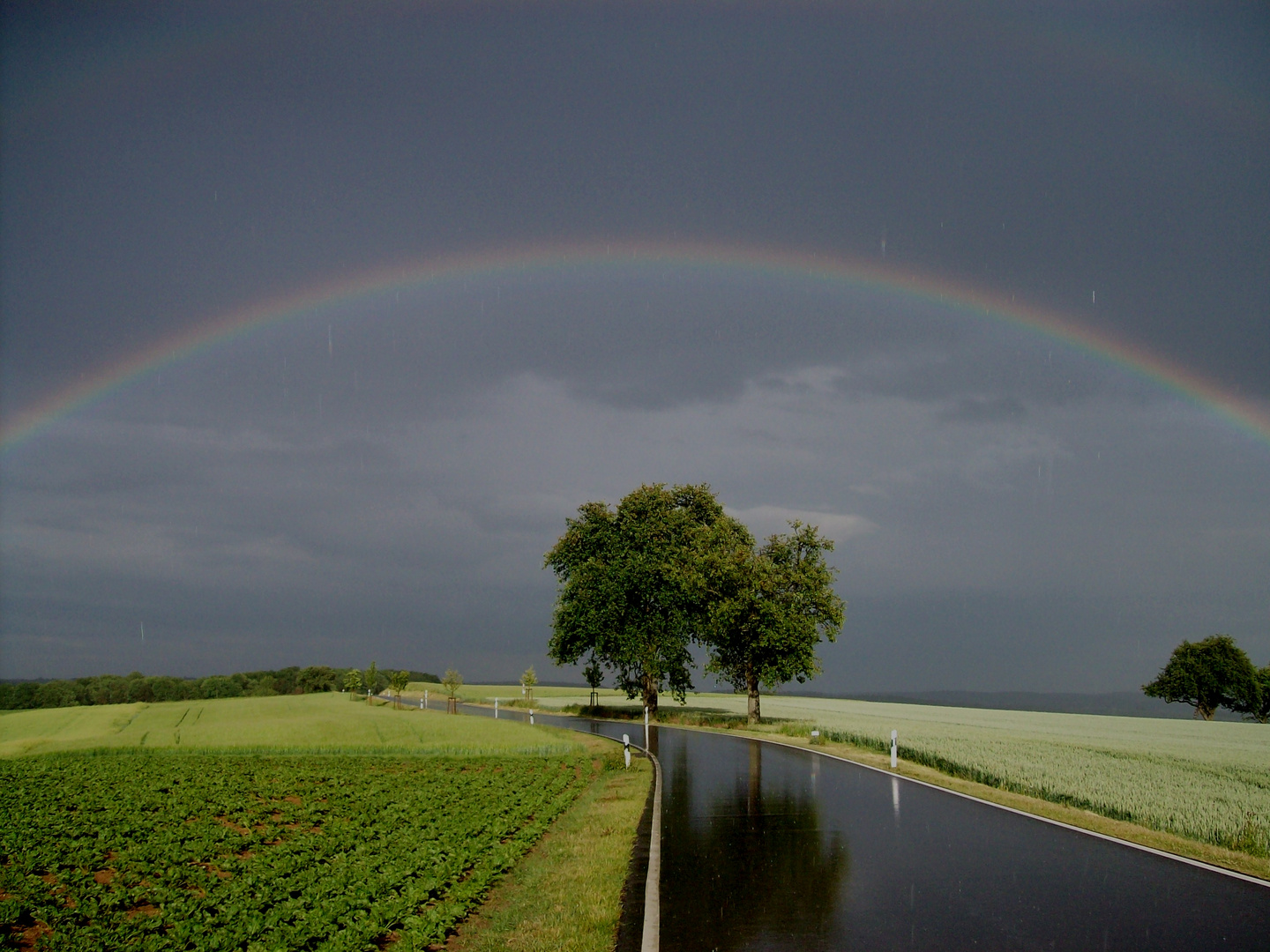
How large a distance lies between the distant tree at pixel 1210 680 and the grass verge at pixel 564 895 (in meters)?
92.9

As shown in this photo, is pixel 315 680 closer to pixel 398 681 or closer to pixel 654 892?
pixel 398 681

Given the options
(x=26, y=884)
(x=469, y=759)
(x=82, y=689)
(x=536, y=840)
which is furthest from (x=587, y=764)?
(x=82, y=689)

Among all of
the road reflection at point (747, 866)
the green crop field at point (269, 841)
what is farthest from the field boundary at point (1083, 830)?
the green crop field at point (269, 841)

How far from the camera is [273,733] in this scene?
133ft

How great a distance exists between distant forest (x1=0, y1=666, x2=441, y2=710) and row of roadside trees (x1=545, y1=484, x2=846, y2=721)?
51.2 meters

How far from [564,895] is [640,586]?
4159 cm

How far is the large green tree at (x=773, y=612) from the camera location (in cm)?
4450

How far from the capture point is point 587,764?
26.8 metres

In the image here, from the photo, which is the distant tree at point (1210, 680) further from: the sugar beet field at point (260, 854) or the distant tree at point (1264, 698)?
the sugar beet field at point (260, 854)

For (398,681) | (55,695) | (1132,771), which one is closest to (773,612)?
(1132,771)

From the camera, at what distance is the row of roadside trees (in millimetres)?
45156

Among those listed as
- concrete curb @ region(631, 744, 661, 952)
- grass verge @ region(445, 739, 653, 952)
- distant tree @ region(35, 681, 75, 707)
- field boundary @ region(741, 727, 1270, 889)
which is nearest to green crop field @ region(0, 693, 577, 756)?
field boundary @ region(741, 727, 1270, 889)

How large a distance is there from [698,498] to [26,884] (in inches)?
1881

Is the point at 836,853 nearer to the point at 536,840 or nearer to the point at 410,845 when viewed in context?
the point at 536,840
